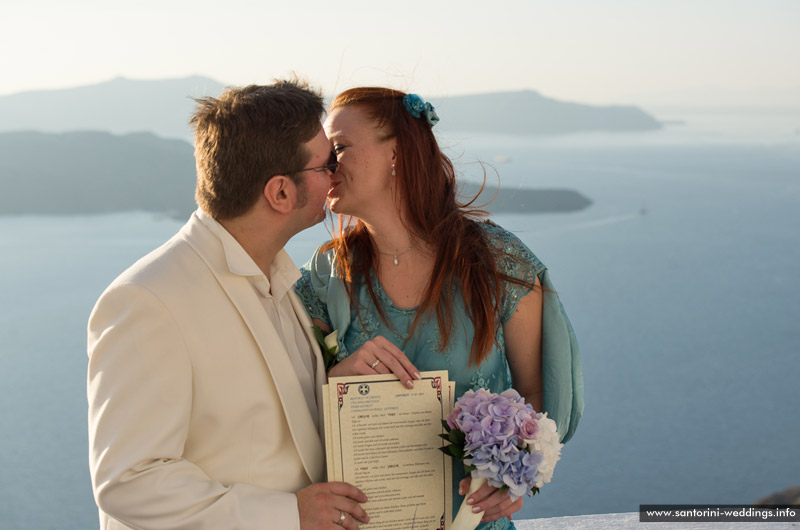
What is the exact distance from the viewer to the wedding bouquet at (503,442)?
5.01 feet

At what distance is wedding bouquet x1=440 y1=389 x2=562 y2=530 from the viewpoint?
5.01 ft

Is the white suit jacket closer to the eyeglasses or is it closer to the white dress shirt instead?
A: the white dress shirt

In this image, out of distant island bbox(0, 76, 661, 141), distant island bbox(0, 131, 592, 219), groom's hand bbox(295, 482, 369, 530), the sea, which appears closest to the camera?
groom's hand bbox(295, 482, 369, 530)

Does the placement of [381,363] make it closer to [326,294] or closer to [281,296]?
[281,296]

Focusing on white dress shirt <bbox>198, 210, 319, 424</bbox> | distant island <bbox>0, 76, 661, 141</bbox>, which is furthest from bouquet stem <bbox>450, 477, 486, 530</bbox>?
distant island <bbox>0, 76, 661, 141</bbox>

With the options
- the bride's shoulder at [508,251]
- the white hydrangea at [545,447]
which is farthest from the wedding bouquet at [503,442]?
the bride's shoulder at [508,251]

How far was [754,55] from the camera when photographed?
694cm

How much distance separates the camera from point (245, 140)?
5.14ft

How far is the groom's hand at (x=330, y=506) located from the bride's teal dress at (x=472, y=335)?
38 centimetres

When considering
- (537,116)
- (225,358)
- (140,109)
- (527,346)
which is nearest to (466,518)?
(527,346)

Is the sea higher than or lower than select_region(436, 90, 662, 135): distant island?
lower

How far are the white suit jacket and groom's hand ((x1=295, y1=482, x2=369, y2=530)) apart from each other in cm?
3

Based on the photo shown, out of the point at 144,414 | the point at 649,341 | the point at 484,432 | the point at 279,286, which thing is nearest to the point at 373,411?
the point at 484,432

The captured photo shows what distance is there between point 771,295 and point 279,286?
25.9ft
